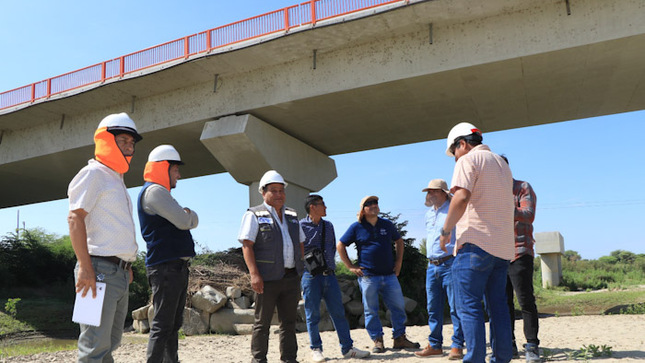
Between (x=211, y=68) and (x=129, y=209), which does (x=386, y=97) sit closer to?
(x=211, y=68)

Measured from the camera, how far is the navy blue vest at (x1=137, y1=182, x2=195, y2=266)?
422 cm

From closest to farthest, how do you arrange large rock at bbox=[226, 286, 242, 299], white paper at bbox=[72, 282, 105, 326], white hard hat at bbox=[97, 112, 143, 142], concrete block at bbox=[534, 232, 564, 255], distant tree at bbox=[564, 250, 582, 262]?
1. white paper at bbox=[72, 282, 105, 326]
2. white hard hat at bbox=[97, 112, 143, 142]
3. large rock at bbox=[226, 286, 242, 299]
4. concrete block at bbox=[534, 232, 564, 255]
5. distant tree at bbox=[564, 250, 582, 262]

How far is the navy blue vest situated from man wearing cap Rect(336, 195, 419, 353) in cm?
265

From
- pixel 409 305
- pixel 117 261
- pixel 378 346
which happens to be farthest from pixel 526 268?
pixel 409 305

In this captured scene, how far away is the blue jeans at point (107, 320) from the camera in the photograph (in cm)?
309

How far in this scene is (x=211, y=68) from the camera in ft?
47.4

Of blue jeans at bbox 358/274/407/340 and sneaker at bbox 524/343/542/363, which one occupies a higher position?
blue jeans at bbox 358/274/407/340

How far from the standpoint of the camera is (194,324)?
10883 mm

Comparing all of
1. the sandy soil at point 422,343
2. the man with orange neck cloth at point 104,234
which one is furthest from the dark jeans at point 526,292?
the man with orange neck cloth at point 104,234

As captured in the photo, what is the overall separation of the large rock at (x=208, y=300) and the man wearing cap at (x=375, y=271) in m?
5.22

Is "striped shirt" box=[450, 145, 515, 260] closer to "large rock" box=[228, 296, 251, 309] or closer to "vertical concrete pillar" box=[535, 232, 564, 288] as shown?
"large rock" box=[228, 296, 251, 309]

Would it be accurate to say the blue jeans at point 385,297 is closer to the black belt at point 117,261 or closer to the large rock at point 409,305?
the black belt at point 117,261

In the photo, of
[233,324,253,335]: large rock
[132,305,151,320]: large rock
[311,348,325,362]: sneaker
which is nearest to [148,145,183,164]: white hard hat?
[311,348,325,362]: sneaker

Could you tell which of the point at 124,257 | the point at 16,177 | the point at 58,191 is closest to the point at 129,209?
the point at 124,257
